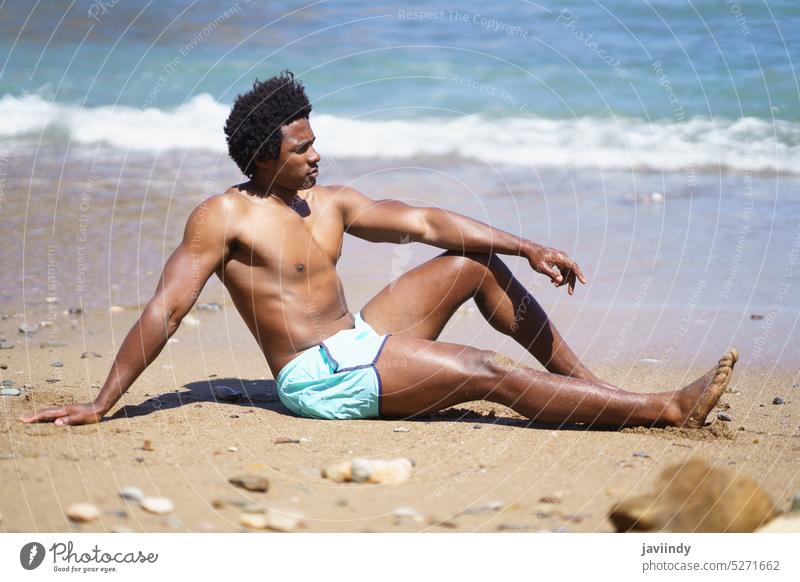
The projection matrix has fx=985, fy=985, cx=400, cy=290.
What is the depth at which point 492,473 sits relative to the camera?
447 cm

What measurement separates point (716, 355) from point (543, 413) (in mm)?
2296

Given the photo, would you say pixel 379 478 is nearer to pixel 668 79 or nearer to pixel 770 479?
pixel 770 479

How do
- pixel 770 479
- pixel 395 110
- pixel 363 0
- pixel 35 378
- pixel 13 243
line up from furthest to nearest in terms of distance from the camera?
pixel 363 0 < pixel 395 110 < pixel 13 243 < pixel 35 378 < pixel 770 479

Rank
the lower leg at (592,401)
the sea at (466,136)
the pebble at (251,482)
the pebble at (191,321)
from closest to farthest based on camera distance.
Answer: the pebble at (251,482), the lower leg at (592,401), the pebble at (191,321), the sea at (466,136)

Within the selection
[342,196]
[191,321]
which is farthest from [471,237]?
[191,321]

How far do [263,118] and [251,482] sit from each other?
2118mm

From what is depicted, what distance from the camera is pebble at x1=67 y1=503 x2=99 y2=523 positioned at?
387cm

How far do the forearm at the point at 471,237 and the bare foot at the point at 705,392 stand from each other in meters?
1.13

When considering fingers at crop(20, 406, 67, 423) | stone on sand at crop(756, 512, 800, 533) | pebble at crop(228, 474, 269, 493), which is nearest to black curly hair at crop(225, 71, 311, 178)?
fingers at crop(20, 406, 67, 423)

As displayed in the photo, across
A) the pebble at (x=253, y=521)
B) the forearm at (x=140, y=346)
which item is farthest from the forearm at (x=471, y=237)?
the pebble at (x=253, y=521)

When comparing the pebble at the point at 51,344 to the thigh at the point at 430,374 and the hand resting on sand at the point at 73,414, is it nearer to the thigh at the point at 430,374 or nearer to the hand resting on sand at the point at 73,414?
the hand resting on sand at the point at 73,414

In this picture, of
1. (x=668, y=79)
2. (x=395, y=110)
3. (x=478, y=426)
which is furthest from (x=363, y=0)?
(x=478, y=426)

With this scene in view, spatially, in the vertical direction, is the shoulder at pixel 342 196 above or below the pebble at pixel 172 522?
above

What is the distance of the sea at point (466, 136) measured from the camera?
8.57m
